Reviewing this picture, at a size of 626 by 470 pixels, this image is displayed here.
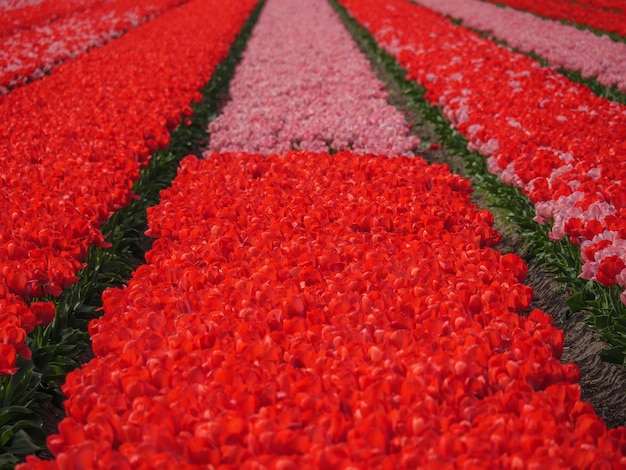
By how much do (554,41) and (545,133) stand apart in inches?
395

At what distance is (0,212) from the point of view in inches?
198

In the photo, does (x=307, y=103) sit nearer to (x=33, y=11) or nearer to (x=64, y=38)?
(x=64, y=38)

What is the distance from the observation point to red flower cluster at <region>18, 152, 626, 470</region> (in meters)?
2.46

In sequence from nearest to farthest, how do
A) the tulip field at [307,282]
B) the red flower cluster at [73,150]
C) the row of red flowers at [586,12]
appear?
the tulip field at [307,282], the red flower cluster at [73,150], the row of red flowers at [586,12]

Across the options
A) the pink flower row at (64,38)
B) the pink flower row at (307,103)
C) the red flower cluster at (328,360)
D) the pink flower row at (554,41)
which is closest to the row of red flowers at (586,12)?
the pink flower row at (554,41)

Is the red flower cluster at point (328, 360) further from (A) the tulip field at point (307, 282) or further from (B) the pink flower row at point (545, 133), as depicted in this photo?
(B) the pink flower row at point (545, 133)

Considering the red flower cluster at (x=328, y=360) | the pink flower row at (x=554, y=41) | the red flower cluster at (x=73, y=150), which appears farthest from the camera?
the pink flower row at (x=554, y=41)

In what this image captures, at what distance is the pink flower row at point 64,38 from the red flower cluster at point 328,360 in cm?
988

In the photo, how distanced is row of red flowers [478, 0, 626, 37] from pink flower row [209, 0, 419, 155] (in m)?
7.26

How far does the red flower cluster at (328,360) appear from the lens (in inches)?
97.0

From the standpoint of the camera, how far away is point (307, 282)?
3941mm

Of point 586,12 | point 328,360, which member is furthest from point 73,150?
point 586,12

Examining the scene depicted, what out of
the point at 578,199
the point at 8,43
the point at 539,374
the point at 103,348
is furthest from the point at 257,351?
the point at 8,43

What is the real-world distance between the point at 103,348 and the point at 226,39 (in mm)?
15097
